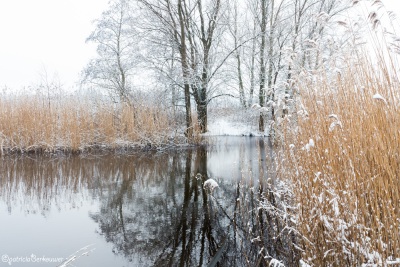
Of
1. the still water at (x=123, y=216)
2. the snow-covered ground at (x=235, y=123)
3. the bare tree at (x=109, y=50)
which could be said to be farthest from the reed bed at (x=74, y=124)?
the bare tree at (x=109, y=50)

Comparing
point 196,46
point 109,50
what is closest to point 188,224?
point 196,46

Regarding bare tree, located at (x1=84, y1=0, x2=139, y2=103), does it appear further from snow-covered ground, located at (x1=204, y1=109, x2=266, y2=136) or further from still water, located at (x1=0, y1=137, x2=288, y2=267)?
still water, located at (x1=0, y1=137, x2=288, y2=267)

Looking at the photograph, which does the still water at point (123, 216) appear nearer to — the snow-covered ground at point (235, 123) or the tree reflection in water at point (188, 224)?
the tree reflection in water at point (188, 224)

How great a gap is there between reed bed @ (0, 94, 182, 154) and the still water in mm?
1609

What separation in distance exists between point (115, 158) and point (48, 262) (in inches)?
197

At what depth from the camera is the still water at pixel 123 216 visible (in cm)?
243

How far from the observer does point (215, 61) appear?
39.0 feet

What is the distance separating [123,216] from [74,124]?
5135mm

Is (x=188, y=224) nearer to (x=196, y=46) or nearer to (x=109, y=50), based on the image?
(x=196, y=46)

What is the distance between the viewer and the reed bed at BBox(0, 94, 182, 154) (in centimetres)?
745

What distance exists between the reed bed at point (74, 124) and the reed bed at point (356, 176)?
7.18 meters

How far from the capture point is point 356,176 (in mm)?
1558

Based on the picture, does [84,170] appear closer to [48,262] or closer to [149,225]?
[149,225]

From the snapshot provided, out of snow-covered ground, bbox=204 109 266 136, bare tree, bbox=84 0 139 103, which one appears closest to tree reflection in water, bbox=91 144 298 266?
snow-covered ground, bbox=204 109 266 136
